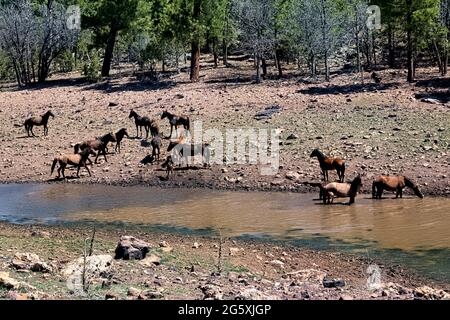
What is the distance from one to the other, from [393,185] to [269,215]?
13.3ft

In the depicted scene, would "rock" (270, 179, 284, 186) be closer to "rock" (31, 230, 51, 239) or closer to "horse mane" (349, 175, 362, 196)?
"horse mane" (349, 175, 362, 196)

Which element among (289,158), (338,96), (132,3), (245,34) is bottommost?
(289,158)

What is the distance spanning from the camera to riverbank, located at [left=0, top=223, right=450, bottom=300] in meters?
10.4

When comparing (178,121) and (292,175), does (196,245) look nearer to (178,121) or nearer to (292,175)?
(292,175)

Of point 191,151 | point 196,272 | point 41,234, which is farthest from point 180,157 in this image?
point 196,272

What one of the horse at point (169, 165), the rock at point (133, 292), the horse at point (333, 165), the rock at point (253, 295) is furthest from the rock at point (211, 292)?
the horse at point (169, 165)

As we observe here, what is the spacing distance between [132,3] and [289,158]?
79.4ft

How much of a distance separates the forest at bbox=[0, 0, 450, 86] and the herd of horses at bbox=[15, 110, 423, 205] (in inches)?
463

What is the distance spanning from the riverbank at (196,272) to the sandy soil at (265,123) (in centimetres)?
696

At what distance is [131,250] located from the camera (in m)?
13.3

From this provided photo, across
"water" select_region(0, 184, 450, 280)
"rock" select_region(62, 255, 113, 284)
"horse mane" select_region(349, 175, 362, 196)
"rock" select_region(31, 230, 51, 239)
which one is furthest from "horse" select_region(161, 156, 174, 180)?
"rock" select_region(62, 255, 113, 284)

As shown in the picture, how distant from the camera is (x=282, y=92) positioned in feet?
110
